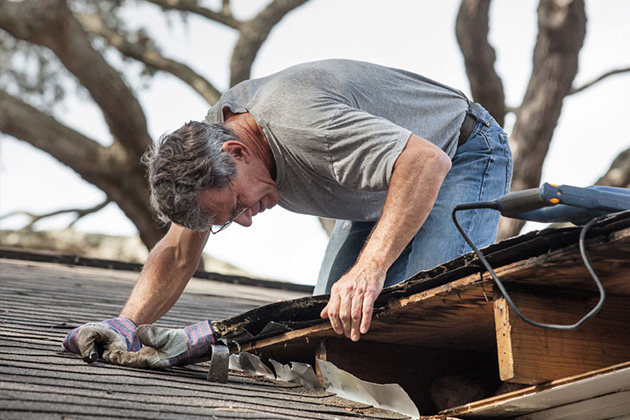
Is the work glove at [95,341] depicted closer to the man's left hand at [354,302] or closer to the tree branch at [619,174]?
the man's left hand at [354,302]

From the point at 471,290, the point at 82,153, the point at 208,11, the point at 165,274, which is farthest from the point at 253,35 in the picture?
the point at 471,290

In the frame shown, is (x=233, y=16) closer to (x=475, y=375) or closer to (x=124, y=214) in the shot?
(x=124, y=214)

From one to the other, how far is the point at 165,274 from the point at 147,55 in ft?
27.4

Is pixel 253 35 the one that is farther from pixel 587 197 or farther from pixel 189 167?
pixel 587 197

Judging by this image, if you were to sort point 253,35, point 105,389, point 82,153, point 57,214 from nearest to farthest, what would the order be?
point 105,389
point 82,153
point 253,35
point 57,214

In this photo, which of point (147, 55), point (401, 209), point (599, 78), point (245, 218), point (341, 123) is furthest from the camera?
point (147, 55)

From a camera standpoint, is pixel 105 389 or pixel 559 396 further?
pixel 105 389

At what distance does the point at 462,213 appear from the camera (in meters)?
2.66

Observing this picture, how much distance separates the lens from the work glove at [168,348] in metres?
2.18

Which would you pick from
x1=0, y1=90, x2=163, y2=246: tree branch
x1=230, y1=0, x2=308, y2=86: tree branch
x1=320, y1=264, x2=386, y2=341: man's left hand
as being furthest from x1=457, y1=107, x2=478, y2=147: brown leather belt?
x1=230, y1=0, x2=308, y2=86: tree branch

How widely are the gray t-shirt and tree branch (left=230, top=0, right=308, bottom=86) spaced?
710 centimetres

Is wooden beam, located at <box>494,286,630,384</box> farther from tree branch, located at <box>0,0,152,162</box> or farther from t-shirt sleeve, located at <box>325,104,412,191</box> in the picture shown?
tree branch, located at <box>0,0,152,162</box>

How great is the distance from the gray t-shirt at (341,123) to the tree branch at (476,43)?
5.35m

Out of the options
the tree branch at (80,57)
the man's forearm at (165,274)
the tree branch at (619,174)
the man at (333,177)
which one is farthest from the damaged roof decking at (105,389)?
the tree branch at (619,174)
